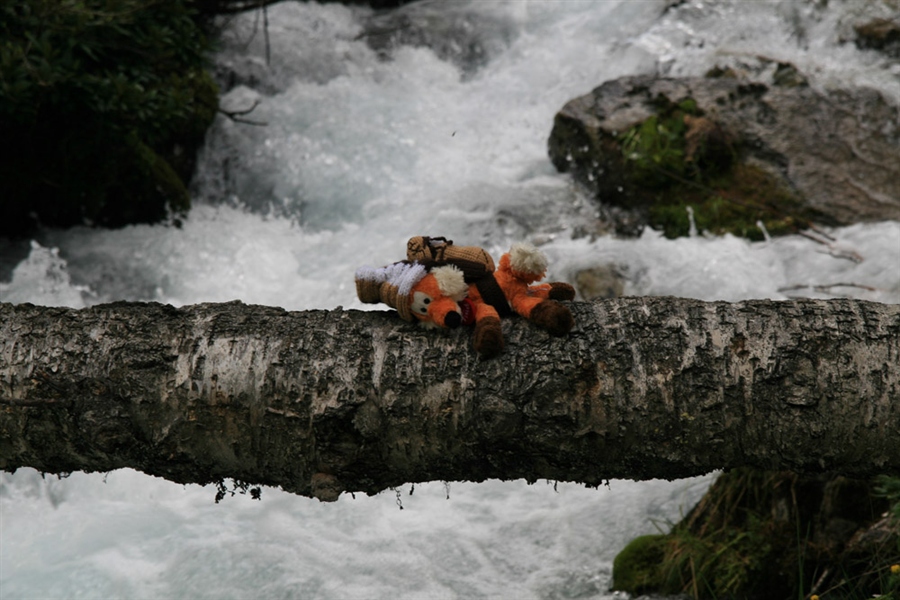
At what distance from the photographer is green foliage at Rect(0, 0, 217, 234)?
5695mm

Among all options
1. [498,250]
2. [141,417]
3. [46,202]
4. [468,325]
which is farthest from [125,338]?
[46,202]

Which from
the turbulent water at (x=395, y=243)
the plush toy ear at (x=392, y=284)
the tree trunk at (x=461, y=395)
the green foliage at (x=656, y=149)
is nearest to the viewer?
the tree trunk at (x=461, y=395)

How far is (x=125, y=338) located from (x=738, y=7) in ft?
29.9

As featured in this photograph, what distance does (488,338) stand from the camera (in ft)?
7.06

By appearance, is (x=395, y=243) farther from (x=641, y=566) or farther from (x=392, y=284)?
(x=392, y=284)

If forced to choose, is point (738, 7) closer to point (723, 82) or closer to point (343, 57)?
point (723, 82)

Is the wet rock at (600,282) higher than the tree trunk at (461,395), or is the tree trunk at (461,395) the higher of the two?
the tree trunk at (461,395)

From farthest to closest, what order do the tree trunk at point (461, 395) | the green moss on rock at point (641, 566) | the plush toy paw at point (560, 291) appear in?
the green moss on rock at point (641, 566) < the plush toy paw at point (560, 291) < the tree trunk at point (461, 395)

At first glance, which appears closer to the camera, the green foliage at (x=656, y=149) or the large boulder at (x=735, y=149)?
the large boulder at (x=735, y=149)

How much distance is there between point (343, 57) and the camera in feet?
32.8

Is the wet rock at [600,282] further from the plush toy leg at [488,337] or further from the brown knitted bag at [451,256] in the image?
the plush toy leg at [488,337]

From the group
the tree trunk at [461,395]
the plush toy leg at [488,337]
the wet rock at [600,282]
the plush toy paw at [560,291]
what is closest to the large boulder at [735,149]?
the wet rock at [600,282]

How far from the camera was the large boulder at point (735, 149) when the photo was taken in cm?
636

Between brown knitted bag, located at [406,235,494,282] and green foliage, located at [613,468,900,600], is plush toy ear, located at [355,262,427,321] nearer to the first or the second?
brown knitted bag, located at [406,235,494,282]
